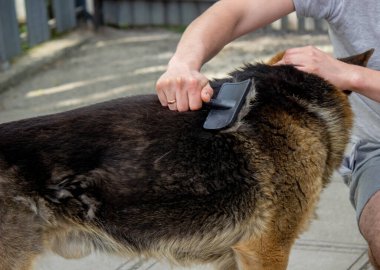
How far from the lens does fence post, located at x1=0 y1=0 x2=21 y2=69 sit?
8078 millimetres

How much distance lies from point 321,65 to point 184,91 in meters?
0.65

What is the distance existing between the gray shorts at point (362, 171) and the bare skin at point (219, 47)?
0.05 metres

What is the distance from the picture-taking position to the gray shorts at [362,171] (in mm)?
3850

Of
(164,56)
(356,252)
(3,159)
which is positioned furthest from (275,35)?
(3,159)

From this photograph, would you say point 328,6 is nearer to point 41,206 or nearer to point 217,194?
point 217,194

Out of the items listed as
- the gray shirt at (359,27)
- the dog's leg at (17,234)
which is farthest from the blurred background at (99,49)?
the dog's leg at (17,234)

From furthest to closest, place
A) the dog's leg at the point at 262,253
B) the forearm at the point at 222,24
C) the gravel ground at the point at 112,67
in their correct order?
1. the gravel ground at the point at 112,67
2. the forearm at the point at 222,24
3. the dog's leg at the point at 262,253

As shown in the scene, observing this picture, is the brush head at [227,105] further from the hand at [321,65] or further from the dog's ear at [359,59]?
the dog's ear at [359,59]

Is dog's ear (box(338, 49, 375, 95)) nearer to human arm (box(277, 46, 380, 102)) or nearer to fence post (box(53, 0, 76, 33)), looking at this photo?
human arm (box(277, 46, 380, 102))

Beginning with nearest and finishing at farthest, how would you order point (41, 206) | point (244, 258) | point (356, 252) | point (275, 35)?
point (41, 206) → point (244, 258) → point (356, 252) → point (275, 35)

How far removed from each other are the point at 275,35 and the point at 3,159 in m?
6.80

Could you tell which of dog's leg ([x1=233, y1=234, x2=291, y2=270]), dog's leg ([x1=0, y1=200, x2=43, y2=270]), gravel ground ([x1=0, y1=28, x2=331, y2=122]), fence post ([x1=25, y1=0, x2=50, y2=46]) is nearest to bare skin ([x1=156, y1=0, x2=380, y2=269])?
dog's leg ([x1=233, y1=234, x2=291, y2=270])

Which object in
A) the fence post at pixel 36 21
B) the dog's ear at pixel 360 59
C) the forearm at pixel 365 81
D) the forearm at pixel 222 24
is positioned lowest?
the fence post at pixel 36 21

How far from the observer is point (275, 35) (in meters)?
9.48
